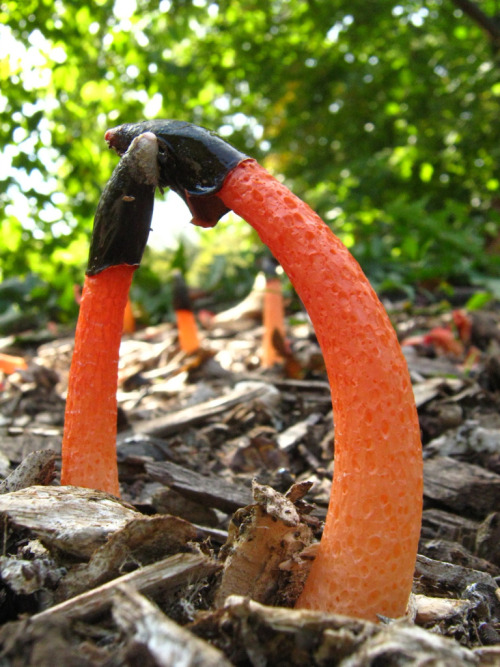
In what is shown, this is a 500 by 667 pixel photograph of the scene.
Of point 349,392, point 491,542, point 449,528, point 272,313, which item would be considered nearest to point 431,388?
point 449,528

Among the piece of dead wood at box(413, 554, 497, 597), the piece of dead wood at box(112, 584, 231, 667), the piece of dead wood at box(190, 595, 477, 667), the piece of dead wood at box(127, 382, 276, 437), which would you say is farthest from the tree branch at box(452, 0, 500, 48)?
the piece of dead wood at box(112, 584, 231, 667)

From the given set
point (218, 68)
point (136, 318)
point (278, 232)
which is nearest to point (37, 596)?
point (278, 232)

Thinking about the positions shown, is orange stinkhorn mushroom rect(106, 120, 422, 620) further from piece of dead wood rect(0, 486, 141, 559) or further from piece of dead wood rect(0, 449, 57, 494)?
piece of dead wood rect(0, 449, 57, 494)

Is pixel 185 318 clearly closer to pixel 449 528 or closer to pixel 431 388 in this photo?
pixel 431 388

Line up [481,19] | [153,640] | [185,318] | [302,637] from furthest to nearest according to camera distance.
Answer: [481,19]
[185,318]
[302,637]
[153,640]

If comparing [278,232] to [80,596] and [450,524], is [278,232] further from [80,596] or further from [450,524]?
Answer: [450,524]
